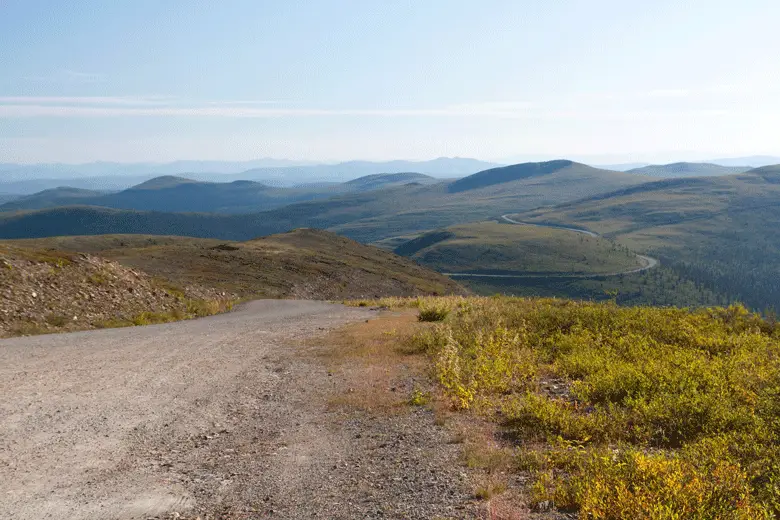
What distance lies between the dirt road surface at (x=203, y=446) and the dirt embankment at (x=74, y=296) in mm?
10066

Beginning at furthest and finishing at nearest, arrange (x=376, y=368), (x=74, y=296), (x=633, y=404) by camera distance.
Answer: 1. (x=74, y=296)
2. (x=376, y=368)
3. (x=633, y=404)

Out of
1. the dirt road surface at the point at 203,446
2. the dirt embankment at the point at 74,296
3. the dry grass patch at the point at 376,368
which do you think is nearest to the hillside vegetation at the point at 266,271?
the dirt embankment at the point at 74,296

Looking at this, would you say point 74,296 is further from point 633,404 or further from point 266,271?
point 266,271

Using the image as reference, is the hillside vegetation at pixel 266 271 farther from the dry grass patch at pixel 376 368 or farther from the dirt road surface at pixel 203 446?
the dirt road surface at pixel 203 446

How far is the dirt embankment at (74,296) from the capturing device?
26.3 m

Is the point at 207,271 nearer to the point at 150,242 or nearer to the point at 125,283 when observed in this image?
the point at 125,283

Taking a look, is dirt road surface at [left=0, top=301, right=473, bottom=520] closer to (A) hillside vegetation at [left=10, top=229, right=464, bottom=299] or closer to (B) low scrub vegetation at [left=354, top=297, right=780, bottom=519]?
(B) low scrub vegetation at [left=354, top=297, right=780, bottom=519]

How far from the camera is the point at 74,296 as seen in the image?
30.0 meters

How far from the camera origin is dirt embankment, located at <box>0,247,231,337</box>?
1036 inches

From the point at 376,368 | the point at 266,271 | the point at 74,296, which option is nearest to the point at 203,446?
the point at 376,368

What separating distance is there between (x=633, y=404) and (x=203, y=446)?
869 cm

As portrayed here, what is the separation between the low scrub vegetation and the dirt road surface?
5.54ft

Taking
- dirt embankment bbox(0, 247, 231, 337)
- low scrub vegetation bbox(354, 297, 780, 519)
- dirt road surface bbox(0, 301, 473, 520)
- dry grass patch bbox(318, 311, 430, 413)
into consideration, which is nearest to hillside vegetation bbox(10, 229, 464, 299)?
dirt embankment bbox(0, 247, 231, 337)

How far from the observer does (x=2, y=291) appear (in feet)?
88.4
